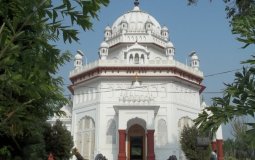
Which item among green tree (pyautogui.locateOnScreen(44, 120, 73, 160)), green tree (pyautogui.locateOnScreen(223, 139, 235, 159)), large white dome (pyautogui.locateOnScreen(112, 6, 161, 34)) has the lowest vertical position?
green tree (pyautogui.locateOnScreen(223, 139, 235, 159))

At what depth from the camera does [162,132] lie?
2902 cm

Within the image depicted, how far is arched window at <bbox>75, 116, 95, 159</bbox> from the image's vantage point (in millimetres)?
→ 29611

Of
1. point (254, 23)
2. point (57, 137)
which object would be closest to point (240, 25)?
point (254, 23)

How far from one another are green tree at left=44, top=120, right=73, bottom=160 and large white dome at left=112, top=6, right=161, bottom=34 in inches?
620

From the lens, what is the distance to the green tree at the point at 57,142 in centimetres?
2223

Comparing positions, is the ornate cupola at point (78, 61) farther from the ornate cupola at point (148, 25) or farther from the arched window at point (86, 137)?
the ornate cupola at point (148, 25)

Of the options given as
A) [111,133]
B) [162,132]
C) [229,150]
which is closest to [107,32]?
[111,133]

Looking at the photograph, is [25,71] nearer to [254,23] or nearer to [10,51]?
[10,51]

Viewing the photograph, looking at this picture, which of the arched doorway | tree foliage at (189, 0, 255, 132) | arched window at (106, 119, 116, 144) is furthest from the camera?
arched window at (106, 119, 116, 144)

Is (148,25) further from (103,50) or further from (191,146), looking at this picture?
(191,146)

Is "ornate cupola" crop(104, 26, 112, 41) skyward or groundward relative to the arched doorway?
skyward

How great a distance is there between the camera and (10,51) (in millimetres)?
2949

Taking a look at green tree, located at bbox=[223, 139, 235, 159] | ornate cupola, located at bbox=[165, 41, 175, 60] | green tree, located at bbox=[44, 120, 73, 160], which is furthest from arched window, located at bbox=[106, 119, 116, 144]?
green tree, located at bbox=[223, 139, 235, 159]

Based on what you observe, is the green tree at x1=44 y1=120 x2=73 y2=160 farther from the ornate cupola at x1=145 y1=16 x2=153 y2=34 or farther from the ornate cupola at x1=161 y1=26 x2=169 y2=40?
the ornate cupola at x1=161 y1=26 x2=169 y2=40
